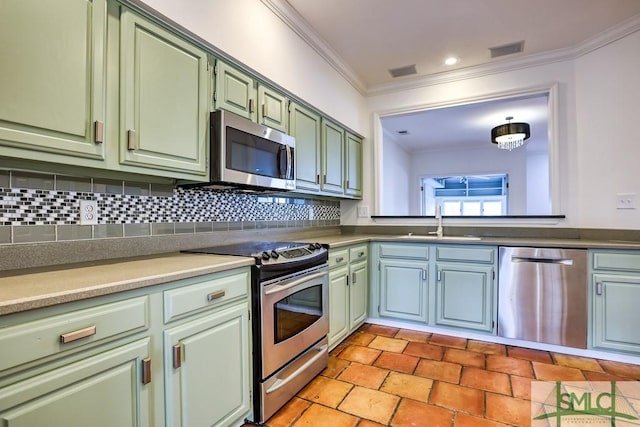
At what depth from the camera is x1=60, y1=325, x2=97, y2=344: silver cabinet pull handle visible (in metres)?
0.96

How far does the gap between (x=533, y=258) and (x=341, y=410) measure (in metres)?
1.91

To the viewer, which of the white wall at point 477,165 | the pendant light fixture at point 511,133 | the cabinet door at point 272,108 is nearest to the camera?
the cabinet door at point 272,108

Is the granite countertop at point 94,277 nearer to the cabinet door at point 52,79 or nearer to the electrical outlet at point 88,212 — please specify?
the electrical outlet at point 88,212

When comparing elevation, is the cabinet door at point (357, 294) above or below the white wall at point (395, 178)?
below

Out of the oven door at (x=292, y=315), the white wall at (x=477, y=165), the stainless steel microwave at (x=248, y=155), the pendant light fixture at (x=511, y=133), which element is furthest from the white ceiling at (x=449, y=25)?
the white wall at (x=477, y=165)

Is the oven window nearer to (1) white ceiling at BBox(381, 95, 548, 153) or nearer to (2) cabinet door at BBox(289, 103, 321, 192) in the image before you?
(2) cabinet door at BBox(289, 103, 321, 192)

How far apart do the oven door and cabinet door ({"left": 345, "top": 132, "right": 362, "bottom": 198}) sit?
56.7 inches

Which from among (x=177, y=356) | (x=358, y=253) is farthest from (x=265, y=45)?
(x=177, y=356)

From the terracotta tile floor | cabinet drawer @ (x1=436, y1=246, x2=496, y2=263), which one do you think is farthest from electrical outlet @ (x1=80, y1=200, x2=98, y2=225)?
cabinet drawer @ (x1=436, y1=246, x2=496, y2=263)

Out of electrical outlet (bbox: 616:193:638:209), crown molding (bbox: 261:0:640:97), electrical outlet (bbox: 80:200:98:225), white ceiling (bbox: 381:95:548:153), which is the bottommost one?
electrical outlet (bbox: 80:200:98:225)

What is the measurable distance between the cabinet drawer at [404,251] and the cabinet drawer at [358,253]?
0.16 meters

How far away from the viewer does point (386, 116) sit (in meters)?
3.78

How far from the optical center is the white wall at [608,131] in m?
2.65

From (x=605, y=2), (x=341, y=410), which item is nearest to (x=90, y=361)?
(x=341, y=410)
